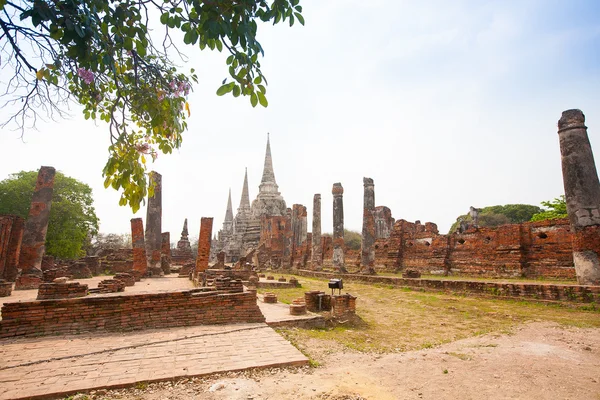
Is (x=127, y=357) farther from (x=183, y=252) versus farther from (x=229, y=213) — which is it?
(x=229, y=213)

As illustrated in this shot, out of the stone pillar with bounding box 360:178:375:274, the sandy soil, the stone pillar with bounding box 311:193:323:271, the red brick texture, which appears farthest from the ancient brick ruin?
the sandy soil

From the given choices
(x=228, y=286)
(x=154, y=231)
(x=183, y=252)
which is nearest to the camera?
(x=228, y=286)

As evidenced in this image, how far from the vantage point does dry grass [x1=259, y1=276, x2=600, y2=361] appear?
17.3 ft

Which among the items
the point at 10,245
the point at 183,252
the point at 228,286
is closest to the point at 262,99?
the point at 228,286

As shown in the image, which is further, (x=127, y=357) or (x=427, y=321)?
(x=427, y=321)

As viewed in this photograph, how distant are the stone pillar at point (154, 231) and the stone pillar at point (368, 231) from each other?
31.7ft

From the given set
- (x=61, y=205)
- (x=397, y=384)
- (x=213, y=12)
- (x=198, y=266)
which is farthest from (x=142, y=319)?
(x=61, y=205)

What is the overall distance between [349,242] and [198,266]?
131ft

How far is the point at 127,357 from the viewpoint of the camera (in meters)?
3.99

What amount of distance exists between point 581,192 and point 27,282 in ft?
53.0

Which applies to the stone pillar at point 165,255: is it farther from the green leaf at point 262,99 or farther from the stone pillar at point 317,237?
the green leaf at point 262,99

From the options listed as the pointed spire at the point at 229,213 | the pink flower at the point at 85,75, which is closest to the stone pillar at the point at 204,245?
the pink flower at the point at 85,75

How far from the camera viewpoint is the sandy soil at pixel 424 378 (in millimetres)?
3121

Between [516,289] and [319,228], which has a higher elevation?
[319,228]
